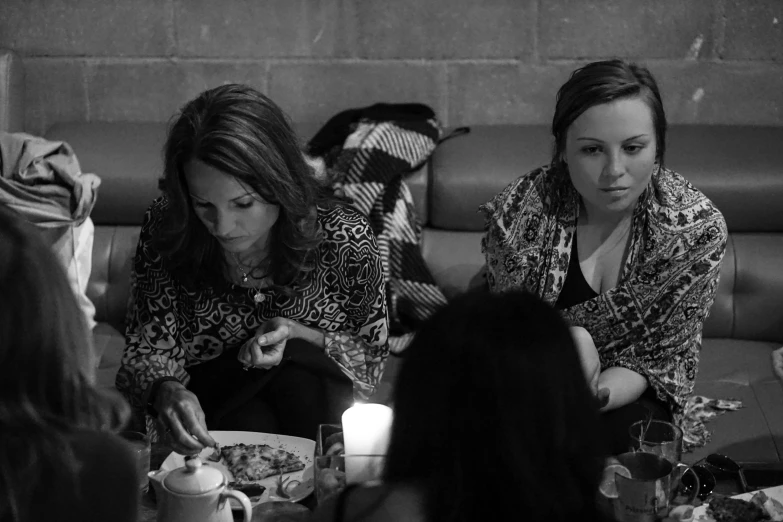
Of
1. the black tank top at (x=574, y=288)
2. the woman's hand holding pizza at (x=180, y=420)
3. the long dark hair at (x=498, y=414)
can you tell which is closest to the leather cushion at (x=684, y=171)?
the black tank top at (x=574, y=288)

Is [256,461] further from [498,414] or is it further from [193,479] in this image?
[498,414]

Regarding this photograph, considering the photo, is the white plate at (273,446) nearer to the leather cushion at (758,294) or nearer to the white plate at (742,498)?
the white plate at (742,498)

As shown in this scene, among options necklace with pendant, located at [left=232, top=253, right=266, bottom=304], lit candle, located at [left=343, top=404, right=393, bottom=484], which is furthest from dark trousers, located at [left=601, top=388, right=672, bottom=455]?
necklace with pendant, located at [left=232, top=253, right=266, bottom=304]

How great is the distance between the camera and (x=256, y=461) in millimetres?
1547

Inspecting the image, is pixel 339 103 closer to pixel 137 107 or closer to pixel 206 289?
pixel 137 107

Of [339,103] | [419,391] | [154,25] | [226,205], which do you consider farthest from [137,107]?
[419,391]

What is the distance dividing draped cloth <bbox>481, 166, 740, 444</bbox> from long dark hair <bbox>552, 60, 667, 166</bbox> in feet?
0.40

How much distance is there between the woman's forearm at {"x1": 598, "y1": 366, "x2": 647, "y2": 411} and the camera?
6.57 feet

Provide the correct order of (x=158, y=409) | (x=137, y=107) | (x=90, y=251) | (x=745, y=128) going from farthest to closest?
(x=137, y=107)
(x=745, y=128)
(x=90, y=251)
(x=158, y=409)

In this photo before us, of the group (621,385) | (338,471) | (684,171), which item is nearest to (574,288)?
(621,385)

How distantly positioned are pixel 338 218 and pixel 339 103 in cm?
124

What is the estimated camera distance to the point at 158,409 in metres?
1.75

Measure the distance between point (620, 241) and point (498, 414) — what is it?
117 centimetres

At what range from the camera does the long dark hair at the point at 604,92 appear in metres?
1.99
